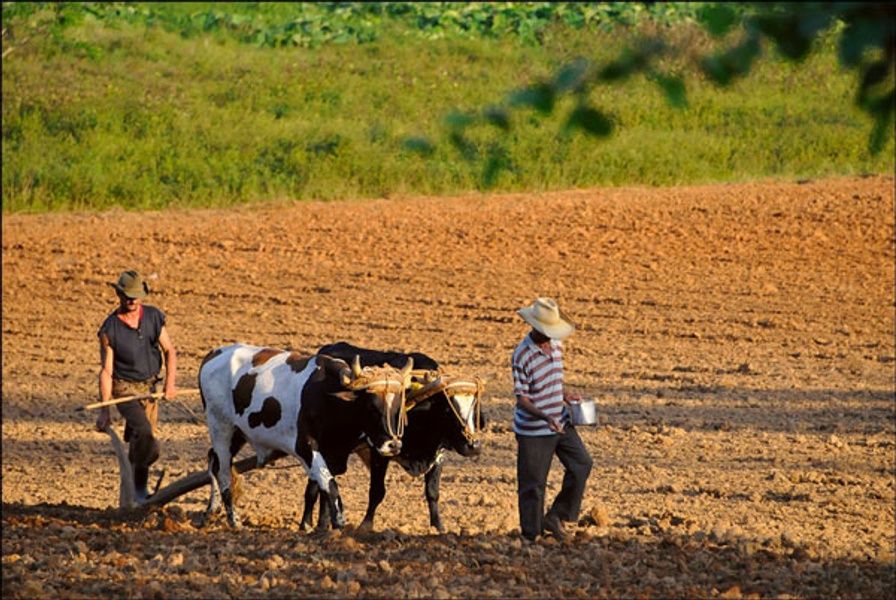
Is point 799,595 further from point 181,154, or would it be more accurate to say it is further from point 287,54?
point 287,54

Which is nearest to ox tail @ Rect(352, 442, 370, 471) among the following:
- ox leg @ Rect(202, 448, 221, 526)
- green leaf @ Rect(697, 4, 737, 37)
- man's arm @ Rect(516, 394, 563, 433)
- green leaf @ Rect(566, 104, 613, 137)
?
ox leg @ Rect(202, 448, 221, 526)

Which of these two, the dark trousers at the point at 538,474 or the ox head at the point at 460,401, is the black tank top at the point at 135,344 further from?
the dark trousers at the point at 538,474

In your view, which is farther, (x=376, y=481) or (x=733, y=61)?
(x=376, y=481)

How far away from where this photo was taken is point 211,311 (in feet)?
71.1

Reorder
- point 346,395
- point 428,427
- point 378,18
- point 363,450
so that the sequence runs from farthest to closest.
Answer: point 378,18 → point 363,450 → point 428,427 → point 346,395

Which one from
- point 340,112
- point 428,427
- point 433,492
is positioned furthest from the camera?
point 340,112

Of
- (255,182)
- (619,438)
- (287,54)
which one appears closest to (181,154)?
(255,182)

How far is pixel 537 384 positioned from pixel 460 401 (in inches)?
29.6

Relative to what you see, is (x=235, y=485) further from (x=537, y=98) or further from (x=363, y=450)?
(x=537, y=98)

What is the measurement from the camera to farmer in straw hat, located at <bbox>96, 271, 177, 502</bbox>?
1209cm

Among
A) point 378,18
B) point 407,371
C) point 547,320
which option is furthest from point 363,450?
point 378,18

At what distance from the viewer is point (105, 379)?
1197 centimetres

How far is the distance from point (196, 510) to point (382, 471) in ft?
7.79

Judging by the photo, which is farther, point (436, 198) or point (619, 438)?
point (436, 198)
